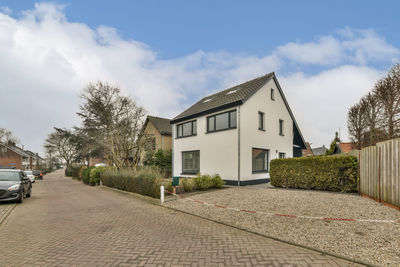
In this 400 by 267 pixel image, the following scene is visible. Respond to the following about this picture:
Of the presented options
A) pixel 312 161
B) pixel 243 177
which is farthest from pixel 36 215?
pixel 312 161

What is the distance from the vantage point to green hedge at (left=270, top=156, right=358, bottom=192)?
32.3ft

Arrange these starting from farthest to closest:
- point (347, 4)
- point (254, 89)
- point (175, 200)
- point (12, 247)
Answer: point (254, 89), point (175, 200), point (347, 4), point (12, 247)

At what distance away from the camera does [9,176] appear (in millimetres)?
10688

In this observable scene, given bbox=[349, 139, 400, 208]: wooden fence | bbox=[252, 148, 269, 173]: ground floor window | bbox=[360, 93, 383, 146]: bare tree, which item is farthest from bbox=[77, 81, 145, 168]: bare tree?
bbox=[360, 93, 383, 146]: bare tree

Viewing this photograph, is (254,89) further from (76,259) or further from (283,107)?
(76,259)

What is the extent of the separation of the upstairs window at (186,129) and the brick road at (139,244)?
1156cm

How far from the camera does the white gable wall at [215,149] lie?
1445 cm

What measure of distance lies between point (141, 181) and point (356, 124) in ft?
85.7

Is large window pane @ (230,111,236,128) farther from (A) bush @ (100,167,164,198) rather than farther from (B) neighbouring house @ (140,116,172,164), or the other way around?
(B) neighbouring house @ (140,116,172,164)

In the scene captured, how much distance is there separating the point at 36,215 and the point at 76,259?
17.1 feet

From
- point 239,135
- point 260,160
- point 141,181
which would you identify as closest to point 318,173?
point 239,135

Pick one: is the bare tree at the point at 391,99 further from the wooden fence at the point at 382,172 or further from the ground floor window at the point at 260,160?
the wooden fence at the point at 382,172

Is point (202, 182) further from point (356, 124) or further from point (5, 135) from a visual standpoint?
point (5, 135)

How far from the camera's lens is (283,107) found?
1905 centimetres
